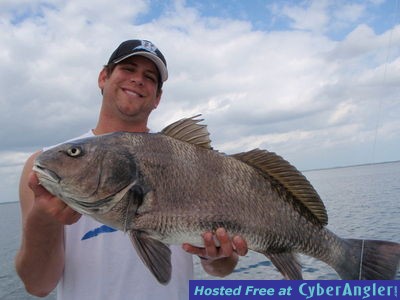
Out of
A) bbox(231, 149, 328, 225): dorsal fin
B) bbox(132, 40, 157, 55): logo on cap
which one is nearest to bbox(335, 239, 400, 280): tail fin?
bbox(231, 149, 328, 225): dorsal fin

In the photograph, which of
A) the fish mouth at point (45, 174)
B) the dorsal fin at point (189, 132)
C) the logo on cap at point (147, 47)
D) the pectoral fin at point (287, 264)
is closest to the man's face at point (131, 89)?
the logo on cap at point (147, 47)

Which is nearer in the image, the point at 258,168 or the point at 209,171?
the point at 209,171

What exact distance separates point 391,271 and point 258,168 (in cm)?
163

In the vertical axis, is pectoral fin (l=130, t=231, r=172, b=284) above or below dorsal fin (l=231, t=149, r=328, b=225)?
below

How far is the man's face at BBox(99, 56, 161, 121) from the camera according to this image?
391 cm

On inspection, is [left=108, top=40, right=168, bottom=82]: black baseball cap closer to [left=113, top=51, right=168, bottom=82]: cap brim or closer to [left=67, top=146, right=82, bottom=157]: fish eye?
[left=113, top=51, right=168, bottom=82]: cap brim

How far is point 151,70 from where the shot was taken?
A: 13.5 feet

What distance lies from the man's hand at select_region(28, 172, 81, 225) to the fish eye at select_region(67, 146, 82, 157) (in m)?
0.31

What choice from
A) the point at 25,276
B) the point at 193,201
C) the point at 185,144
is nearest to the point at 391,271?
the point at 193,201

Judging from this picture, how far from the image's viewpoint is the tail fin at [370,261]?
11.1 feet

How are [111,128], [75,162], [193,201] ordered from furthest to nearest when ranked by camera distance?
[111,128], [193,201], [75,162]

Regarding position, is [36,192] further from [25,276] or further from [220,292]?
[220,292]

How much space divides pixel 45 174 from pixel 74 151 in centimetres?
30

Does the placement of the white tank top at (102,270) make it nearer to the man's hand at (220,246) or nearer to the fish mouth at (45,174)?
the man's hand at (220,246)
